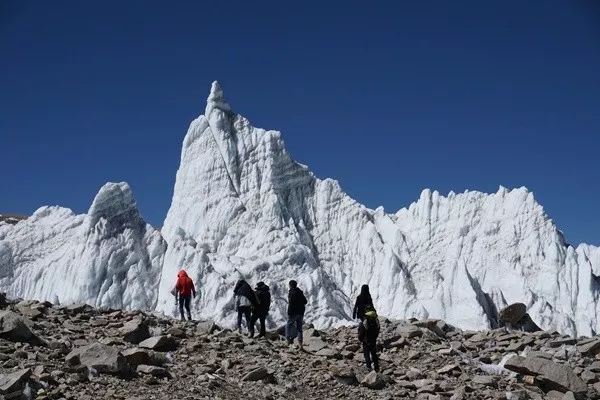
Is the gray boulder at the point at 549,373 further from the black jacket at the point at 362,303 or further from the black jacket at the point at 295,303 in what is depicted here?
the black jacket at the point at 295,303

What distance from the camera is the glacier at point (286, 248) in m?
47.8

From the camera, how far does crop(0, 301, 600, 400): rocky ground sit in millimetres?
11094

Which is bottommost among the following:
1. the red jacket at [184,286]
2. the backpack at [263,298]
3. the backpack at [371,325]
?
the backpack at [371,325]

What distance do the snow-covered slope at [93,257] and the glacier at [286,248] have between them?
4.0 inches

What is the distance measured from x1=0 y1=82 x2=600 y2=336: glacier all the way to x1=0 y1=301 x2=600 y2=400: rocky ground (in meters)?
27.1

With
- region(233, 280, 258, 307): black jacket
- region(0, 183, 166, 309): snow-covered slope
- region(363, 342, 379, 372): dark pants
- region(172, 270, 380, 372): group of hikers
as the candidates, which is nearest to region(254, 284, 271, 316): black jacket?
region(172, 270, 380, 372): group of hikers

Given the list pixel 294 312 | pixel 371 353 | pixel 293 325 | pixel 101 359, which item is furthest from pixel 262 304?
pixel 101 359

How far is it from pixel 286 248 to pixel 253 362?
37956 mm

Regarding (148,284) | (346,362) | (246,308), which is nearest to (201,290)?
(148,284)

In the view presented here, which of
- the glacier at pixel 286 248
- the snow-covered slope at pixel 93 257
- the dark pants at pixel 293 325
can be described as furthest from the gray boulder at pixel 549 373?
the snow-covered slope at pixel 93 257

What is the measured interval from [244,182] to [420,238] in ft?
58.8

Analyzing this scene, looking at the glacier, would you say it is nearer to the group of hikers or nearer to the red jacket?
the red jacket

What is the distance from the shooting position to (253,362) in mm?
13734

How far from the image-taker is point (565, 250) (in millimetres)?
57094
